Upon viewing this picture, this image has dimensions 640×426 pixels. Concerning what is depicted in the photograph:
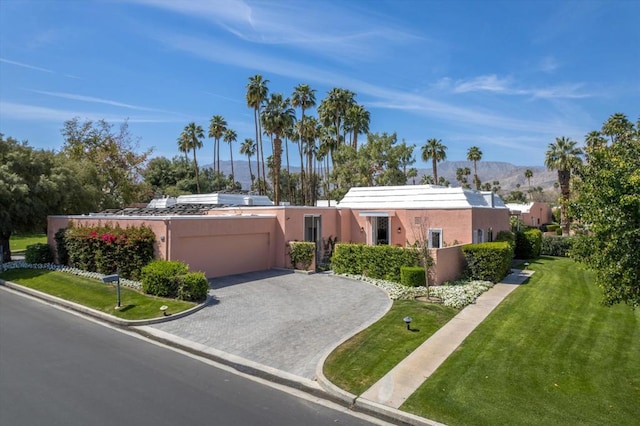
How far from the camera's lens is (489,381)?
826cm

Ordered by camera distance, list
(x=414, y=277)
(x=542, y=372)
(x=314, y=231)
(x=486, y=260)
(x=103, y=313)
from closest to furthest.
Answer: (x=542, y=372), (x=103, y=313), (x=414, y=277), (x=486, y=260), (x=314, y=231)

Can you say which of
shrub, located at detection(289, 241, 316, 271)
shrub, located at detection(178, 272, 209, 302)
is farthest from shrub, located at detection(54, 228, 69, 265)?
shrub, located at detection(289, 241, 316, 271)

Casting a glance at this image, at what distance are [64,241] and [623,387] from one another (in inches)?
939

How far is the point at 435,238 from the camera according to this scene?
21.7 metres

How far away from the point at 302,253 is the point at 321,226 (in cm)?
280

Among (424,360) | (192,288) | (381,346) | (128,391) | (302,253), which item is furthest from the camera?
(302,253)

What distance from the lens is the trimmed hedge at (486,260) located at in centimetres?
1822

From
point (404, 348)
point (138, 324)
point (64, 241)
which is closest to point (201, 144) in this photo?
point (64, 241)

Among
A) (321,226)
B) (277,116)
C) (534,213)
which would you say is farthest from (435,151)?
(321,226)

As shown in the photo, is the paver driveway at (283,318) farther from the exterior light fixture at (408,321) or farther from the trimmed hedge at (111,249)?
the trimmed hedge at (111,249)

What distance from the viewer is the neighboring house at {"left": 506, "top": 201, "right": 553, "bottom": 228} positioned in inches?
1800

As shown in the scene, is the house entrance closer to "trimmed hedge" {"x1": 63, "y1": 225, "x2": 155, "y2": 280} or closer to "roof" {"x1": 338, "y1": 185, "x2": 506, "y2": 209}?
"roof" {"x1": 338, "y1": 185, "x2": 506, "y2": 209}

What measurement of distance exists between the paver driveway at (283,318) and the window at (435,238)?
577 centimetres

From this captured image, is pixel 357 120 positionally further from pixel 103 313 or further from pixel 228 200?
pixel 103 313
